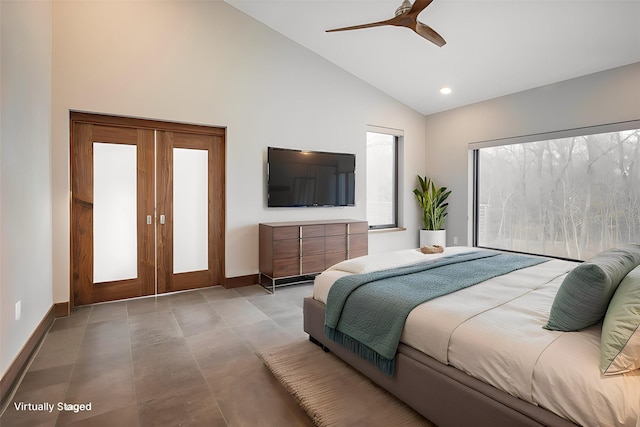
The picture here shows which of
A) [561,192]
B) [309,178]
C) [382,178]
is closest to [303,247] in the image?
[309,178]

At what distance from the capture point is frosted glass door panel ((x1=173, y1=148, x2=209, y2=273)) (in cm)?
420

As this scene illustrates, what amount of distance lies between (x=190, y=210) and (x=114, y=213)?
2.71 feet

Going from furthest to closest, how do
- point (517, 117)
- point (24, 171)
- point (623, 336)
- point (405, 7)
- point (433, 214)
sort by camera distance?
point (433, 214) < point (517, 117) < point (405, 7) < point (24, 171) < point (623, 336)

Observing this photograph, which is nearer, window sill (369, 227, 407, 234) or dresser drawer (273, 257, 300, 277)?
dresser drawer (273, 257, 300, 277)

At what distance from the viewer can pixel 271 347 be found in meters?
2.69

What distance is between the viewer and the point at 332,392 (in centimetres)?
204

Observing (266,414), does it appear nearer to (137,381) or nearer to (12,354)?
(137,381)

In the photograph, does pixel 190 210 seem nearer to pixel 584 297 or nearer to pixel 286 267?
pixel 286 267

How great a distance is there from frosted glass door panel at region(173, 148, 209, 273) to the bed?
9.14 feet

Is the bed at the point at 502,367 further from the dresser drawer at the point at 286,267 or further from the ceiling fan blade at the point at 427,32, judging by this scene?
the ceiling fan blade at the point at 427,32

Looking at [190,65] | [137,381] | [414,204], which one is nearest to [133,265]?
[137,381]

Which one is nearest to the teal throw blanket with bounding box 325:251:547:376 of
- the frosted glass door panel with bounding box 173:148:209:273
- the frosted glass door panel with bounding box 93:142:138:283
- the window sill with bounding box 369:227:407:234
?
the frosted glass door panel with bounding box 173:148:209:273

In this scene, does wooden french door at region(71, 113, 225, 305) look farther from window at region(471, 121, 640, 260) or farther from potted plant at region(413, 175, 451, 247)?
window at region(471, 121, 640, 260)

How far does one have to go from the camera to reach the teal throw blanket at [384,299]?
1914 millimetres
